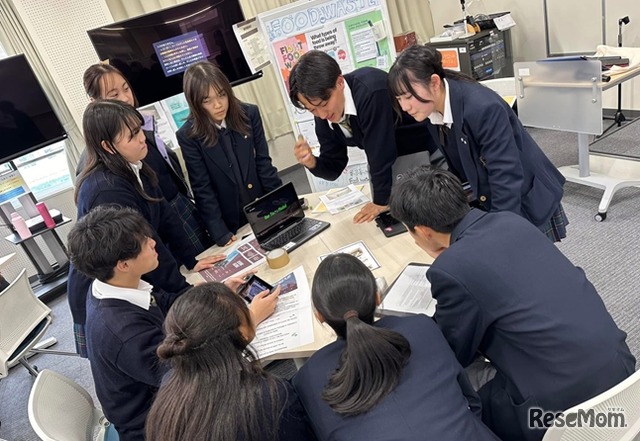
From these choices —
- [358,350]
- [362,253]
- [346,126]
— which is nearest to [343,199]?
[346,126]

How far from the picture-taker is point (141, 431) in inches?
54.5

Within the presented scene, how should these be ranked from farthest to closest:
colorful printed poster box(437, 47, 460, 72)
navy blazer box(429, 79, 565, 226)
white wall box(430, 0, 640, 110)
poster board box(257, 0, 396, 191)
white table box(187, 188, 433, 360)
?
colorful printed poster box(437, 47, 460, 72), white wall box(430, 0, 640, 110), poster board box(257, 0, 396, 191), navy blazer box(429, 79, 565, 226), white table box(187, 188, 433, 360)

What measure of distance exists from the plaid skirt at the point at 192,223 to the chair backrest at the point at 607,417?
1647 mm

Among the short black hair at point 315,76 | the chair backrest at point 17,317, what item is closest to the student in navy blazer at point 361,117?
the short black hair at point 315,76

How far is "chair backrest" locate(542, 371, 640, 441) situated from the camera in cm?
83

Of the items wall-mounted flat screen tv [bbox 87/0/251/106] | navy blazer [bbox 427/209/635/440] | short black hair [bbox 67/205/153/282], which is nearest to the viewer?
navy blazer [bbox 427/209/635/440]

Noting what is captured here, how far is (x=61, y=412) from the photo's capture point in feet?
4.29

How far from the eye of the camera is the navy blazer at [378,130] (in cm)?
188

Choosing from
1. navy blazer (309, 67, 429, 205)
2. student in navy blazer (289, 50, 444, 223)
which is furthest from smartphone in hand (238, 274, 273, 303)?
navy blazer (309, 67, 429, 205)

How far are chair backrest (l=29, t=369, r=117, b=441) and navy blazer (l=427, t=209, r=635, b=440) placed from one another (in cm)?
109

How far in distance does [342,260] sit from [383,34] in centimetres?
235

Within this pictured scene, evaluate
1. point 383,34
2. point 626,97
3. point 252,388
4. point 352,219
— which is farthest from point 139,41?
point 626,97

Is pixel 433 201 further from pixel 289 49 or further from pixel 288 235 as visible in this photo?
pixel 289 49

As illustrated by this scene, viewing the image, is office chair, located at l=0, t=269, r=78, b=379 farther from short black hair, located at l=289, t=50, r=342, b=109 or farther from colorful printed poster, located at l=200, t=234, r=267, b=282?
short black hair, located at l=289, t=50, r=342, b=109
